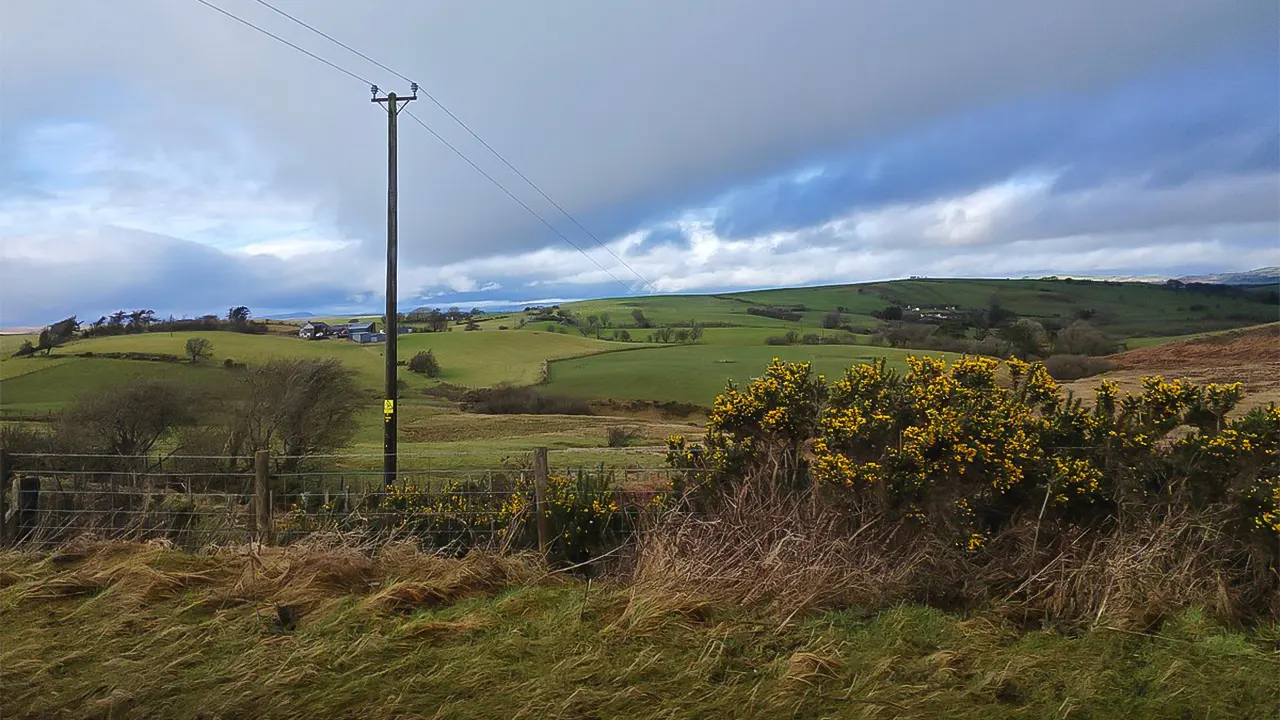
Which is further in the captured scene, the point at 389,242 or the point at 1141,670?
the point at 389,242

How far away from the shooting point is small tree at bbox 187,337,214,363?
31381mm

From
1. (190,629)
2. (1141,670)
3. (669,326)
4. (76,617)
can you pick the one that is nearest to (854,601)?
(1141,670)

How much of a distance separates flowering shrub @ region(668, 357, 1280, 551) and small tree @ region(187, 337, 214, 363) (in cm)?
3315

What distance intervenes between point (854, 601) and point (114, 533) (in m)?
6.84

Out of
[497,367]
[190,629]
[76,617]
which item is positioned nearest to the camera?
[190,629]

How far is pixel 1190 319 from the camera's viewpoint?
15711mm

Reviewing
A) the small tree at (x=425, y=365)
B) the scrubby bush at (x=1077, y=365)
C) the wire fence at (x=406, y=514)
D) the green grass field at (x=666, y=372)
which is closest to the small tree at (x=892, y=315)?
the green grass field at (x=666, y=372)

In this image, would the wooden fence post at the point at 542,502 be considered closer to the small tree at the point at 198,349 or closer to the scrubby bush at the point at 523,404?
the scrubby bush at the point at 523,404

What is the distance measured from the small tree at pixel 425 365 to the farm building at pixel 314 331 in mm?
5940

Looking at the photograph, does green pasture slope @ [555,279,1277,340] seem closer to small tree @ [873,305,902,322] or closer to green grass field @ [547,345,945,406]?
small tree @ [873,305,902,322]

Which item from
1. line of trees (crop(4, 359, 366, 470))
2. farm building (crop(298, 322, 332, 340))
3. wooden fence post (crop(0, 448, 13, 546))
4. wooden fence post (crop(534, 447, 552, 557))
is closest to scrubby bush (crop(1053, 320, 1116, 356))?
wooden fence post (crop(534, 447, 552, 557))

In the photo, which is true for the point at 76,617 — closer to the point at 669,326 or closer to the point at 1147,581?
the point at 1147,581

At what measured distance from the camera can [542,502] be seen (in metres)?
5.83

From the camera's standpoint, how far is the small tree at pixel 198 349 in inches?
1235
